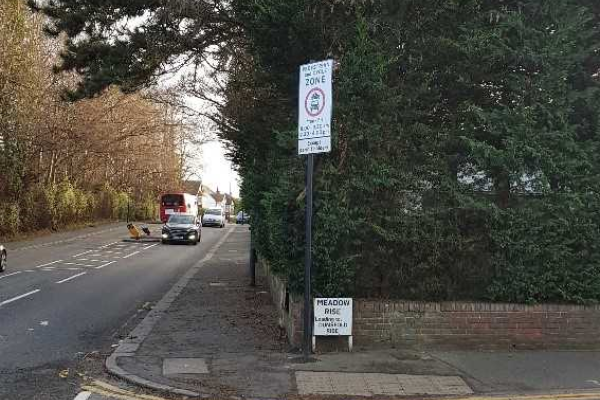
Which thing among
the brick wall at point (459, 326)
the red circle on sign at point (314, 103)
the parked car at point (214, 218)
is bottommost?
the brick wall at point (459, 326)

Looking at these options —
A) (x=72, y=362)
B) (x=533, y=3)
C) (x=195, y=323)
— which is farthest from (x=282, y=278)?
(x=533, y=3)

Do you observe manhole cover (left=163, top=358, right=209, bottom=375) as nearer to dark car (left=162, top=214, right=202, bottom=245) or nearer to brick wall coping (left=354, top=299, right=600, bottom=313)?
brick wall coping (left=354, top=299, right=600, bottom=313)

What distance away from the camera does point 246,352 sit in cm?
806

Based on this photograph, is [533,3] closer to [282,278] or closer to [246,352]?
[282,278]

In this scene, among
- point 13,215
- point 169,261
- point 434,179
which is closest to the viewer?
point 434,179

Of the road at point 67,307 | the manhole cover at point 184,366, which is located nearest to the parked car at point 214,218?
the road at point 67,307

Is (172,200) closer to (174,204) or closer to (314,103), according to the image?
(174,204)

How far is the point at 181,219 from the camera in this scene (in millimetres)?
33625

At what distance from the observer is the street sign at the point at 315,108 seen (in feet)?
24.5

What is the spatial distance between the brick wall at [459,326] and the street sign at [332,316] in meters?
0.19

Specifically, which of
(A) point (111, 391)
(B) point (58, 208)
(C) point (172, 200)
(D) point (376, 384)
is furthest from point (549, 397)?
(C) point (172, 200)

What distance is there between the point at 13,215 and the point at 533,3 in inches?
1141

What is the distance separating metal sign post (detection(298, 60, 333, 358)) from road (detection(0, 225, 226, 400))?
2716mm

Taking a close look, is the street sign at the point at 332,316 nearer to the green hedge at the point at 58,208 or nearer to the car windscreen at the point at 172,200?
the green hedge at the point at 58,208
